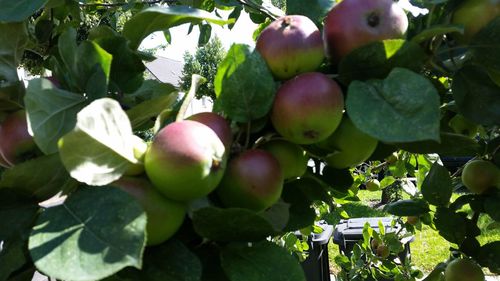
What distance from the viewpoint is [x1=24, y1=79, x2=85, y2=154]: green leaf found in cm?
44

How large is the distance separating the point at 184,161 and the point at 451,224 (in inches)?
30.5

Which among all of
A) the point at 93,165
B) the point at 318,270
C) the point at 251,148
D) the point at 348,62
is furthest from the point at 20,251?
the point at 318,270

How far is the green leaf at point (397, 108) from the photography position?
412mm

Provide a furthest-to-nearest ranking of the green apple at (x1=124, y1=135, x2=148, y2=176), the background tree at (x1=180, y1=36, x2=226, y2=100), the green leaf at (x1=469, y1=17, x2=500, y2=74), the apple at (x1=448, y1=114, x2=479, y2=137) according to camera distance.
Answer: the background tree at (x1=180, y1=36, x2=226, y2=100) → the apple at (x1=448, y1=114, x2=479, y2=137) → the green leaf at (x1=469, y1=17, x2=500, y2=74) → the green apple at (x1=124, y1=135, x2=148, y2=176)

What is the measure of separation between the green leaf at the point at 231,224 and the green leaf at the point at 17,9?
0.33 m

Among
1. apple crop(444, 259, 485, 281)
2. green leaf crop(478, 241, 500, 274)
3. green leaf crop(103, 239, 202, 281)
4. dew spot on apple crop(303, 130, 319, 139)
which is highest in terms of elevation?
dew spot on apple crop(303, 130, 319, 139)

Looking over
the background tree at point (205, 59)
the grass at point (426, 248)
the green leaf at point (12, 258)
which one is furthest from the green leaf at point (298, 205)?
the background tree at point (205, 59)

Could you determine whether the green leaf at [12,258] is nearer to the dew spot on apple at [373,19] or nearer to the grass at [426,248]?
the dew spot on apple at [373,19]

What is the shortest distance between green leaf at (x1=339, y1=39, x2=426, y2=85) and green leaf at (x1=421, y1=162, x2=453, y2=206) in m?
0.55

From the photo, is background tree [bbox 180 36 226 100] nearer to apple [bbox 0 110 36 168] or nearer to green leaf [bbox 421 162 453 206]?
green leaf [bbox 421 162 453 206]

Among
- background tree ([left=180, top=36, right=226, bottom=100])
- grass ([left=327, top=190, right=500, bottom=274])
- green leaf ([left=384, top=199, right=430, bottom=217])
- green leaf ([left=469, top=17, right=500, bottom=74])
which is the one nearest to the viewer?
green leaf ([left=469, top=17, right=500, bottom=74])

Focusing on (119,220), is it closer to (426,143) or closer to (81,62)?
(81,62)

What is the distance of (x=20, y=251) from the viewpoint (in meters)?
0.46

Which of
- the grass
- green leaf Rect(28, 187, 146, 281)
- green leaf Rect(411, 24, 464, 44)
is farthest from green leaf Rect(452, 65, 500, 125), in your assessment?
the grass
